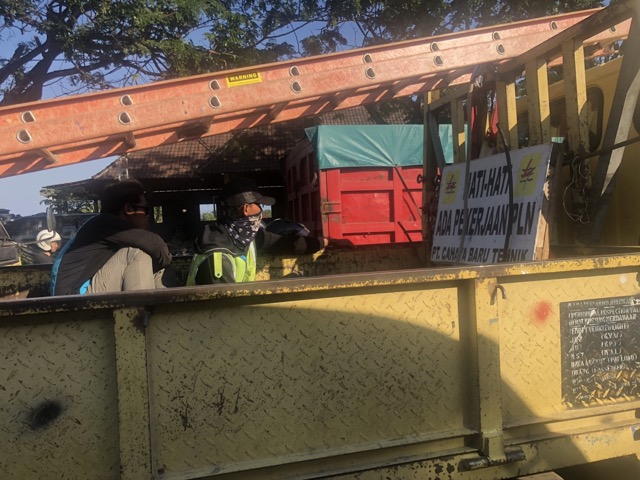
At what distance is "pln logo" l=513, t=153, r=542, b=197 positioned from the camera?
9.32 ft

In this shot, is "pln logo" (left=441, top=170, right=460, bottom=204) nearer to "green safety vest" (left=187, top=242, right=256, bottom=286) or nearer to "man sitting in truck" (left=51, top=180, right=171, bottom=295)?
"green safety vest" (left=187, top=242, right=256, bottom=286)

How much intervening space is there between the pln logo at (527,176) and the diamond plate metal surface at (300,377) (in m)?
1.22

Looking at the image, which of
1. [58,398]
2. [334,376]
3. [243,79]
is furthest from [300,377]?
[243,79]

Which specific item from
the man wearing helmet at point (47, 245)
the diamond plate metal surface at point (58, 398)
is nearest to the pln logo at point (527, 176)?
the diamond plate metal surface at point (58, 398)

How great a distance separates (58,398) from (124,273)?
38.3 inches

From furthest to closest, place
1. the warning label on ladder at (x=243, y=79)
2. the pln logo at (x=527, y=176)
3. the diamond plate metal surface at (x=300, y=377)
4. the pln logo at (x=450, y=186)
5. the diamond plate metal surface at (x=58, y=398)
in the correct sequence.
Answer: the pln logo at (x=450, y=186)
the warning label on ladder at (x=243, y=79)
the pln logo at (x=527, y=176)
the diamond plate metal surface at (x=300, y=377)
the diamond plate metal surface at (x=58, y=398)

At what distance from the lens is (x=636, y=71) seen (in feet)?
8.64

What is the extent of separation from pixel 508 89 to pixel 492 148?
0.43 meters

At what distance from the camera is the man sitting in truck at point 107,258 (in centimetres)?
247

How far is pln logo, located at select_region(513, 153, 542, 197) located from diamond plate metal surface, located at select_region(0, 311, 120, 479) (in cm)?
229

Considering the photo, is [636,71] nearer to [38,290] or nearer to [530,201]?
[530,201]

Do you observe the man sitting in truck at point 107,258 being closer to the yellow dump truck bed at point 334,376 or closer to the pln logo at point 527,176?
the yellow dump truck bed at point 334,376

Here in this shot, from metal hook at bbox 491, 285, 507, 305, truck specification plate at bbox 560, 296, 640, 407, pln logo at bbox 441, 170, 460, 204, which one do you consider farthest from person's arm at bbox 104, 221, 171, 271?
pln logo at bbox 441, 170, 460, 204

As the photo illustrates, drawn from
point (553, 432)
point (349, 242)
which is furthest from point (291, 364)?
point (349, 242)
